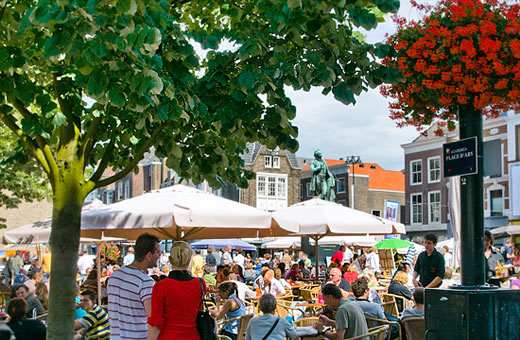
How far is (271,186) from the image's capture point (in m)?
62.7

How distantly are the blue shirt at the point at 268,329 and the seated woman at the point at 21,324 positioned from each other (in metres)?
2.25

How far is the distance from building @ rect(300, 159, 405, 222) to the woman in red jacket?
178 ft

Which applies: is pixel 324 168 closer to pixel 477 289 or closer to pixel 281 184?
pixel 477 289

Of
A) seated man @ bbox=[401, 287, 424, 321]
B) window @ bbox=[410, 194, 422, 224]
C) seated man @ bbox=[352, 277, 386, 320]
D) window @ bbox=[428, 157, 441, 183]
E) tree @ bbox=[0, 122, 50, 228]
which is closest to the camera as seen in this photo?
seated man @ bbox=[401, 287, 424, 321]

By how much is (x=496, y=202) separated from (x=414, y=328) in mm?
36980

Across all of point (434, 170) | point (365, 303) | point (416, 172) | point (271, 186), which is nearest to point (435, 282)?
point (365, 303)

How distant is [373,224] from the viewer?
13547 millimetres

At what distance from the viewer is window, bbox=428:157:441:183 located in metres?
49.0

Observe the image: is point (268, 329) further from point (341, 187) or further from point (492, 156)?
point (341, 187)

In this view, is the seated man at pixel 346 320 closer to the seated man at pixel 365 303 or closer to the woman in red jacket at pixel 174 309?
the seated man at pixel 365 303

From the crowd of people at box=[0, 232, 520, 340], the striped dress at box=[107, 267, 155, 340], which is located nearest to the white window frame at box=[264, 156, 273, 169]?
the crowd of people at box=[0, 232, 520, 340]

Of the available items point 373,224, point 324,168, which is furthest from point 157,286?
point 324,168

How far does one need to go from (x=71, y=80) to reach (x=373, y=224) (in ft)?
27.3

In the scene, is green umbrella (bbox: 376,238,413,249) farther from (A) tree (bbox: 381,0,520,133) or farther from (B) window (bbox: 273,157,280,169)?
(B) window (bbox: 273,157,280,169)
